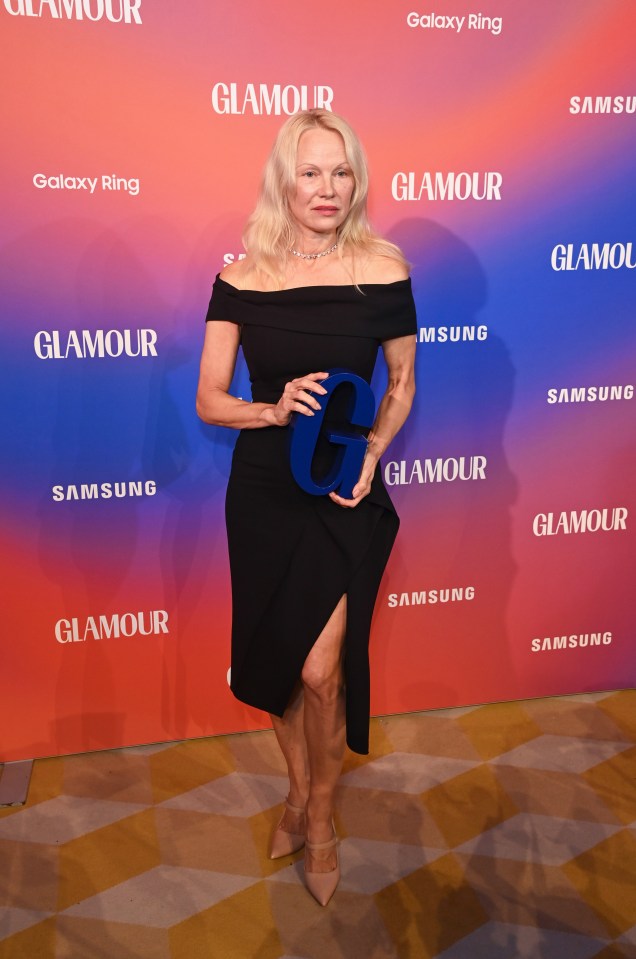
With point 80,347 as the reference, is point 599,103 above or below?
above

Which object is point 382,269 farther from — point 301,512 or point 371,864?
point 371,864

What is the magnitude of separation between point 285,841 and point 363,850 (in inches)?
10.0

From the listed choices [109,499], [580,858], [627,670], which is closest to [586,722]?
[627,670]

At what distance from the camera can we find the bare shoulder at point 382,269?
2.63 m

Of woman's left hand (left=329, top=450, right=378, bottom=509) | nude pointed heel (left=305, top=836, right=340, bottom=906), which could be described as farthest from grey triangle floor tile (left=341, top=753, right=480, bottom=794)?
woman's left hand (left=329, top=450, right=378, bottom=509)

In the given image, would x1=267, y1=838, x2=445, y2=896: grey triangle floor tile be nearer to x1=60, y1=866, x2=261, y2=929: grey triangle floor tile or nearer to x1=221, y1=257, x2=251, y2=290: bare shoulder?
x1=60, y1=866, x2=261, y2=929: grey triangle floor tile

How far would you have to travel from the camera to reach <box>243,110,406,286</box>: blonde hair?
2518 mm

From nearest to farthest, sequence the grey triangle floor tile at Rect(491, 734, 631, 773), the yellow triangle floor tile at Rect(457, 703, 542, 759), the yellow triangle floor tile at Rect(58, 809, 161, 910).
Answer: the yellow triangle floor tile at Rect(58, 809, 161, 910), the grey triangle floor tile at Rect(491, 734, 631, 773), the yellow triangle floor tile at Rect(457, 703, 542, 759)

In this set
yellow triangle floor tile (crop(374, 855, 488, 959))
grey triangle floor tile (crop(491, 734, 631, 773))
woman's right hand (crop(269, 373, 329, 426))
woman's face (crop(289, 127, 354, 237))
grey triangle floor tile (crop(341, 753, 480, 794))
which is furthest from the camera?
grey triangle floor tile (crop(491, 734, 631, 773))

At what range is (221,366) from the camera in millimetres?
2723

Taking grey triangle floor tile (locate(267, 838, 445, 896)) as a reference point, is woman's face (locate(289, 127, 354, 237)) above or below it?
above

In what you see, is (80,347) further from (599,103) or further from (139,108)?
(599,103)

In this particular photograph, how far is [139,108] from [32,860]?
2.43m

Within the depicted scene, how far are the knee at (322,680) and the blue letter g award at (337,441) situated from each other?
1.67 ft
